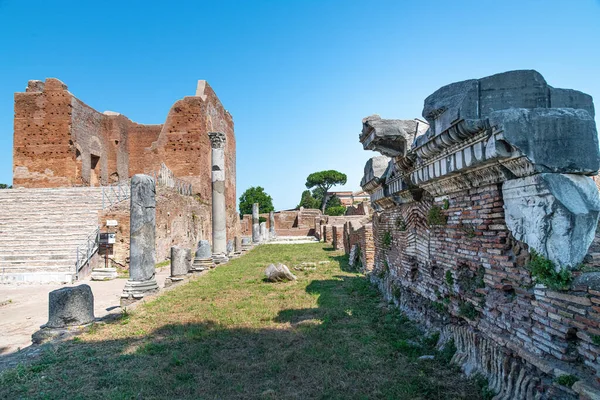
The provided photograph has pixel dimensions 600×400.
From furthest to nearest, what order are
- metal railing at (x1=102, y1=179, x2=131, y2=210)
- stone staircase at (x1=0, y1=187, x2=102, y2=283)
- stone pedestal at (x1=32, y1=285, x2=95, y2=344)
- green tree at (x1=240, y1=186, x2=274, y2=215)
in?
green tree at (x1=240, y1=186, x2=274, y2=215)
metal railing at (x1=102, y1=179, x2=131, y2=210)
stone staircase at (x1=0, y1=187, x2=102, y2=283)
stone pedestal at (x1=32, y1=285, x2=95, y2=344)

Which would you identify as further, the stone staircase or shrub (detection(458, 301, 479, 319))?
the stone staircase

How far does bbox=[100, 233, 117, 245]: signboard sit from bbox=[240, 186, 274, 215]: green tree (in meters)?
42.8

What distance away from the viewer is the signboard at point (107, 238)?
1365 centimetres

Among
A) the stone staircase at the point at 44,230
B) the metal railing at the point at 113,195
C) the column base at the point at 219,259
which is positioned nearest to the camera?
the stone staircase at the point at 44,230

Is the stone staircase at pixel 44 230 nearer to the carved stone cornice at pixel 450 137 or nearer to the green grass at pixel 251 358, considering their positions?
the green grass at pixel 251 358

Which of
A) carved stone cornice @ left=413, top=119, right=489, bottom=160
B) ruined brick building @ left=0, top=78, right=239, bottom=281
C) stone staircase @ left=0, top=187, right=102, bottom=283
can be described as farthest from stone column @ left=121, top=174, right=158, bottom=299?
carved stone cornice @ left=413, top=119, right=489, bottom=160

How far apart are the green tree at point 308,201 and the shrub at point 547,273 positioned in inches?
2312

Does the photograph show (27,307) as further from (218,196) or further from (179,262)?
(218,196)

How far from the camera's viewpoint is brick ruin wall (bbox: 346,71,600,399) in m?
2.42

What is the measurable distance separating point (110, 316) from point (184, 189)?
16017 mm

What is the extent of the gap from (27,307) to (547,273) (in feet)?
31.0

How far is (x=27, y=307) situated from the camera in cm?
820

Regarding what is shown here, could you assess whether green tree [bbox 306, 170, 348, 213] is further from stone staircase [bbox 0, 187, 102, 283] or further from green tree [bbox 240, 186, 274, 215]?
stone staircase [bbox 0, 187, 102, 283]

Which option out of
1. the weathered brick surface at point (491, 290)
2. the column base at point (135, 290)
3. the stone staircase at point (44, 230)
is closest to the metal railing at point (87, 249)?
the stone staircase at point (44, 230)
